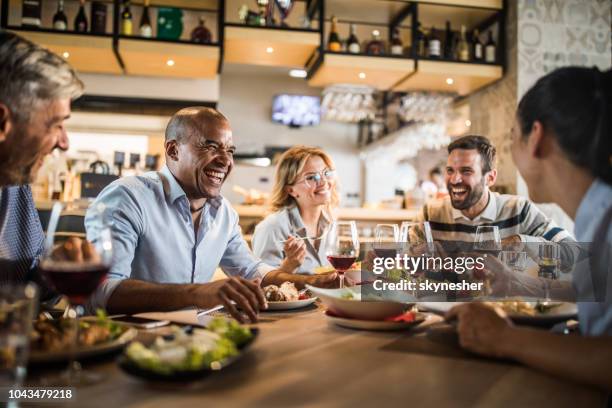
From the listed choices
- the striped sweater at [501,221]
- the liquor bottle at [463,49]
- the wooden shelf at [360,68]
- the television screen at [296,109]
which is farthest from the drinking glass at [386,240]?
the television screen at [296,109]

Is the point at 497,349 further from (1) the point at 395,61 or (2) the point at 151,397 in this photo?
(1) the point at 395,61

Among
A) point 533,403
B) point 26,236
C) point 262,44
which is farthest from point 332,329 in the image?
point 262,44

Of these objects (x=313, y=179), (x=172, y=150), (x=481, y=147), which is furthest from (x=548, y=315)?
(x=313, y=179)

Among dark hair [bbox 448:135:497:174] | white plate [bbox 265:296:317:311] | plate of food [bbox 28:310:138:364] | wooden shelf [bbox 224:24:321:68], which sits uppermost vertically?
wooden shelf [bbox 224:24:321:68]

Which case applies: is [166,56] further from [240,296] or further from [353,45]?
[240,296]

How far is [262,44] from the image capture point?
434 centimetres

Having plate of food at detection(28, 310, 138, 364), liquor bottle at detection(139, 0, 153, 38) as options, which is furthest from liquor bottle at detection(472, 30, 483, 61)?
plate of food at detection(28, 310, 138, 364)

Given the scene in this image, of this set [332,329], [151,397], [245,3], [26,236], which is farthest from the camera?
[245,3]

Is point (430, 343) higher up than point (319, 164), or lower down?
lower down

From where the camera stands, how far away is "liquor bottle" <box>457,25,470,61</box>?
4637mm

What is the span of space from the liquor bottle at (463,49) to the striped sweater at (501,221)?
2.18m

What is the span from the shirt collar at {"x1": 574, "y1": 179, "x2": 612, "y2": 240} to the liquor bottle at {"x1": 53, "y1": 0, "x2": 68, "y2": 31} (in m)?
4.21

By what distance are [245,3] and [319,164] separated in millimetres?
2583

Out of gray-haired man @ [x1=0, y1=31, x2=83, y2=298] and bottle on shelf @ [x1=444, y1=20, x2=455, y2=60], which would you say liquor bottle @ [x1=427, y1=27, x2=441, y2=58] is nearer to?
bottle on shelf @ [x1=444, y1=20, x2=455, y2=60]
